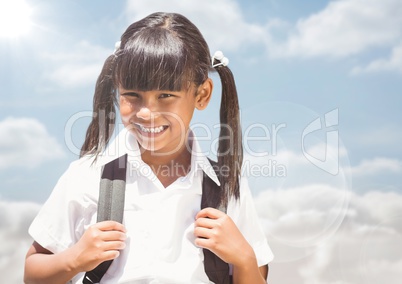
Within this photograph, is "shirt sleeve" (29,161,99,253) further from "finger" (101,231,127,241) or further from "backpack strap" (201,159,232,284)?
"backpack strap" (201,159,232,284)

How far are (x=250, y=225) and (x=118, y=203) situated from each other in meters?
0.51

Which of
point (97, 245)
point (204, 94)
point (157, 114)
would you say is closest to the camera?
point (97, 245)

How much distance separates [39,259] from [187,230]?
1.66 feet

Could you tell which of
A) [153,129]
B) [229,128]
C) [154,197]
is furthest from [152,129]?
[229,128]

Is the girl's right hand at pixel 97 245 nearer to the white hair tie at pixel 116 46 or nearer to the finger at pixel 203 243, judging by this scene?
the finger at pixel 203 243

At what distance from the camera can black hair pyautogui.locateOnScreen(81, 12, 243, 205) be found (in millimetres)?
1800

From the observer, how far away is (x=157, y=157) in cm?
194

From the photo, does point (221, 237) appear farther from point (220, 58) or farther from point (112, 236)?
point (220, 58)

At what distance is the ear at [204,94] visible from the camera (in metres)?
1.94

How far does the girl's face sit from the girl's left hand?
29cm

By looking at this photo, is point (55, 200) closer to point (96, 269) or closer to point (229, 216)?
point (96, 269)

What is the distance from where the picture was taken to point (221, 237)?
1.77m

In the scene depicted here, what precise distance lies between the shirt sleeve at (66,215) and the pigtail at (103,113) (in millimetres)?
166

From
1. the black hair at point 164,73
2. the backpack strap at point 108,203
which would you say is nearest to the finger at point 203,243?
the black hair at point 164,73
